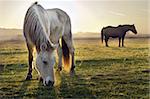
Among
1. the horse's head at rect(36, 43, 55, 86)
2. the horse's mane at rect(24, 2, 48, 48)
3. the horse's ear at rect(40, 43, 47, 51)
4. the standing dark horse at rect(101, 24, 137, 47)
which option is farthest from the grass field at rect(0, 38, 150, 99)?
the standing dark horse at rect(101, 24, 137, 47)

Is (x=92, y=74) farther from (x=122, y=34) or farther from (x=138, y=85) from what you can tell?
(x=122, y=34)

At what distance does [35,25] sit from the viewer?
6.59 metres

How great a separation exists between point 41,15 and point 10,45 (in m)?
8.16

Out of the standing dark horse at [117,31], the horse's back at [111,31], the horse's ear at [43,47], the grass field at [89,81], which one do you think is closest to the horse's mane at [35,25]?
the horse's ear at [43,47]

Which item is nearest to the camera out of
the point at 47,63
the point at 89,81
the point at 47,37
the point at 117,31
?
the point at 47,63

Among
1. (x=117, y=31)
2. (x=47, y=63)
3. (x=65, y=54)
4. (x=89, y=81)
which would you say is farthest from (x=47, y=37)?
(x=117, y=31)

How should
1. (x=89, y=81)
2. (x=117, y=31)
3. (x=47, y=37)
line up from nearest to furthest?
(x=47, y=37) < (x=89, y=81) < (x=117, y=31)

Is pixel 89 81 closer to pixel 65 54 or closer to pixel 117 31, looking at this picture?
pixel 65 54

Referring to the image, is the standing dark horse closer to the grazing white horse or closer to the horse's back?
the horse's back

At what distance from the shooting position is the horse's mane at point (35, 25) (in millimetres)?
6325

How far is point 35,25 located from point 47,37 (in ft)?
1.66

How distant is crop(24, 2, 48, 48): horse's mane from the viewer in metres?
6.32

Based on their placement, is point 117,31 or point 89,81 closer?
point 89,81

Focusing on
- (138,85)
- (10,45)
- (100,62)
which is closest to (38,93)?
(138,85)
